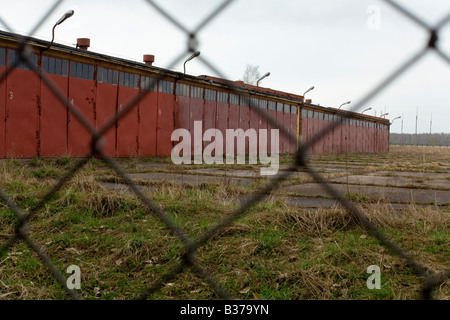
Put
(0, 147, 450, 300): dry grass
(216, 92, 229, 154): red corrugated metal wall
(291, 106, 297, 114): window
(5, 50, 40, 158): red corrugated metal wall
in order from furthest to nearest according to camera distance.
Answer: (291, 106, 297, 114): window, (216, 92, 229, 154): red corrugated metal wall, (5, 50, 40, 158): red corrugated metal wall, (0, 147, 450, 300): dry grass

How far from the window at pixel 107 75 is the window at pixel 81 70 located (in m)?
0.25

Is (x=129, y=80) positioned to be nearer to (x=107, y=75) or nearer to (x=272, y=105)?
(x=107, y=75)

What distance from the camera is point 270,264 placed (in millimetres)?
1817

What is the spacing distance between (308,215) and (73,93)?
9362 millimetres

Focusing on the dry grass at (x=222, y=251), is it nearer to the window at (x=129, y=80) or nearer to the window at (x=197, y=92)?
the window at (x=129, y=80)

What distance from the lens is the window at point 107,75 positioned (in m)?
11.2

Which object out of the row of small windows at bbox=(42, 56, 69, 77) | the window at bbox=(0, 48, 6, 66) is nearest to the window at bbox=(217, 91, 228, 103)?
the row of small windows at bbox=(42, 56, 69, 77)

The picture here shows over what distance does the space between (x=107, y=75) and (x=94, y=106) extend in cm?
101

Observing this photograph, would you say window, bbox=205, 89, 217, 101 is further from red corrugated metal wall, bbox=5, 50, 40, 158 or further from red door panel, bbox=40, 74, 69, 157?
red corrugated metal wall, bbox=5, 50, 40, 158

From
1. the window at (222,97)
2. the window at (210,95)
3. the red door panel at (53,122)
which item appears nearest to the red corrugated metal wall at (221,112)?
the window at (222,97)

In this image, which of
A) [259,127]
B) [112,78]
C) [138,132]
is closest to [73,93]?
[112,78]

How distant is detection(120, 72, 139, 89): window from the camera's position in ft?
39.2

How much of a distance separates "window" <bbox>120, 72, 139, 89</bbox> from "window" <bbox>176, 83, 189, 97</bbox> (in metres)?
Result: 1.78

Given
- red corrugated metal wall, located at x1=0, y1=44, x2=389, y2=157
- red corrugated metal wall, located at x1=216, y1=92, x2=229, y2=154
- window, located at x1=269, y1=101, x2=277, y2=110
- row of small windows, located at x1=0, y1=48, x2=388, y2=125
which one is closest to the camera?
red corrugated metal wall, located at x1=0, y1=44, x2=389, y2=157
